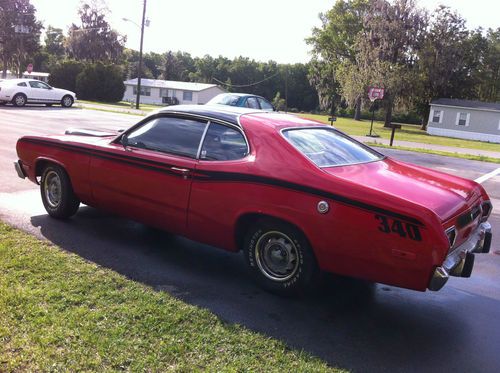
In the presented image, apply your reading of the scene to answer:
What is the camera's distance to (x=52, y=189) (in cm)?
586

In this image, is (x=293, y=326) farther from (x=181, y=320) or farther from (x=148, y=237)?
(x=148, y=237)

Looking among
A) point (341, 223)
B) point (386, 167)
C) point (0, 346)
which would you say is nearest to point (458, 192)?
point (386, 167)

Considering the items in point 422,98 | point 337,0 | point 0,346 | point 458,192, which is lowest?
point 0,346

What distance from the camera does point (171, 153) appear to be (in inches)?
187

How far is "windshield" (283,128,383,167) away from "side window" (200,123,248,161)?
0.42 meters

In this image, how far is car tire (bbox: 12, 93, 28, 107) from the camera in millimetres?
25573

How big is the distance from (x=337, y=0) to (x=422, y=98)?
779 inches

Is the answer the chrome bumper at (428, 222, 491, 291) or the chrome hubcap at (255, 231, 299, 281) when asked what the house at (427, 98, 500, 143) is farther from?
the chrome hubcap at (255, 231, 299, 281)

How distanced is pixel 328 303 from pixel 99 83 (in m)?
45.4

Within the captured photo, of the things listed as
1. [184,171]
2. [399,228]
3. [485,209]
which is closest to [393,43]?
[485,209]

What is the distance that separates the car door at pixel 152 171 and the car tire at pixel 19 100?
23.2 m

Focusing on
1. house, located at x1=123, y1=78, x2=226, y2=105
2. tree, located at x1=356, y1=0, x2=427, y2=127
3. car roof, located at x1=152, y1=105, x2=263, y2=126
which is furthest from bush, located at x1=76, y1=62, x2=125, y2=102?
car roof, located at x1=152, y1=105, x2=263, y2=126

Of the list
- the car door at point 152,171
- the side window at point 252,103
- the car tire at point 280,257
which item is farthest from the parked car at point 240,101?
the car tire at point 280,257

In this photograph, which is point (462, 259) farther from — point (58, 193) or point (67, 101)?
point (67, 101)
